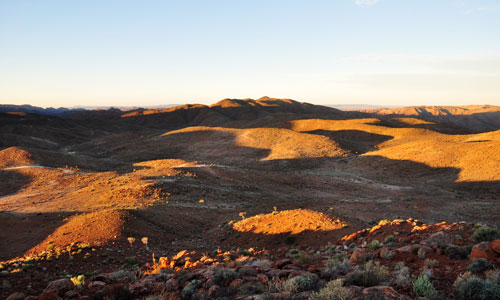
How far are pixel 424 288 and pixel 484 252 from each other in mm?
2210

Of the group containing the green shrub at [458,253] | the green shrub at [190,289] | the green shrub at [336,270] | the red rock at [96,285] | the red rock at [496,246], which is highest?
the red rock at [496,246]

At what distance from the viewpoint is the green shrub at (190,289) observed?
5484mm

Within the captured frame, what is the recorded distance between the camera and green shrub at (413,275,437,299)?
452 cm

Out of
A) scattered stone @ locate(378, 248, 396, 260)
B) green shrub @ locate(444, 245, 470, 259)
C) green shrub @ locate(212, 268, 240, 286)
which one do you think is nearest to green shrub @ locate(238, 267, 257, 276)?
green shrub @ locate(212, 268, 240, 286)

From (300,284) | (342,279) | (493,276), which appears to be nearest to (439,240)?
(493,276)

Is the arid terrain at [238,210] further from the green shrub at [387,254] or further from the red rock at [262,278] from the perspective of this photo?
the green shrub at [387,254]

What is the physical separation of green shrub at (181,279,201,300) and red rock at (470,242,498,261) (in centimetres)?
544

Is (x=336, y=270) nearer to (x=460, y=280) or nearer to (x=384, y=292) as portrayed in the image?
(x=384, y=292)

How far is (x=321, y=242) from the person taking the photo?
11711mm

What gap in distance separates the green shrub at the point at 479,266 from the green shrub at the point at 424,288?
1.25 meters

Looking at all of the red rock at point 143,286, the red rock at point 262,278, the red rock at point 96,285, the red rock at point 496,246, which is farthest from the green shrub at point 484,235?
the red rock at point 96,285

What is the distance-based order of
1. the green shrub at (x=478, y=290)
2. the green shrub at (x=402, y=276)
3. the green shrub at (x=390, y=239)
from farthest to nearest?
the green shrub at (x=390, y=239) → the green shrub at (x=402, y=276) → the green shrub at (x=478, y=290)

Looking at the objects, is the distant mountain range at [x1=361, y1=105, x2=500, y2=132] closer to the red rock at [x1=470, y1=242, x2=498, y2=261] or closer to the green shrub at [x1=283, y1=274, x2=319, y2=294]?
the red rock at [x1=470, y1=242, x2=498, y2=261]

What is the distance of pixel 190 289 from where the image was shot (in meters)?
5.57
